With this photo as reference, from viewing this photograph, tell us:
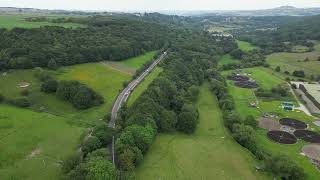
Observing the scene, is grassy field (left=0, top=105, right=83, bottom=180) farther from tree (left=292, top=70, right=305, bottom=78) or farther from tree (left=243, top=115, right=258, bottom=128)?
tree (left=292, top=70, right=305, bottom=78)

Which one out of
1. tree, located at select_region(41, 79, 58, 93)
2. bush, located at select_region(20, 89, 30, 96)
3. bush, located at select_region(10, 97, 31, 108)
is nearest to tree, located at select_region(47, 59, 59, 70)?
tree, located at select_region(41, 79, 58, 93)

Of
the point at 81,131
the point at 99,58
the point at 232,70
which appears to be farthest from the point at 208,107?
the point at 232,70

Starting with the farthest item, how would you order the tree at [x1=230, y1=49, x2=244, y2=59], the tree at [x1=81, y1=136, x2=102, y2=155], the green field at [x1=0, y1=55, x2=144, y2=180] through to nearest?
1. the tree at [x1=230, y1=49, x2=244, y2=59]
2. the tree at [x1=81, y1=136, x2=102, y2=155]
3. the green field at [x1=0, y1=55, x2=144, y2=180]

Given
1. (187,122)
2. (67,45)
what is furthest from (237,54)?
(187,122)

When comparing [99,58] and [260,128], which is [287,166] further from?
[99,58]

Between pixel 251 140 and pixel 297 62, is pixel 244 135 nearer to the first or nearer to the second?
pixel 251 140

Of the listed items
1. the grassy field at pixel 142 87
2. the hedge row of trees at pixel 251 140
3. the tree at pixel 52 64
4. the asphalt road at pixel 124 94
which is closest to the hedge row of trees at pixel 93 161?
the asphalt road at pixel 124 94
